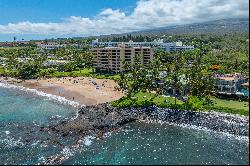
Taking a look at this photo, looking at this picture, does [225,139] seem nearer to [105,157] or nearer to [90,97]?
[105,157]

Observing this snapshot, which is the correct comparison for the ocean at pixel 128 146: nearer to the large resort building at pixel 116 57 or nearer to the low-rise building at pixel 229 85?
the low-rise building at pixel 229 85

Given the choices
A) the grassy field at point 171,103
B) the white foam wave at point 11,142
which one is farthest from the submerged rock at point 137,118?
the white foam wave at point 11,142

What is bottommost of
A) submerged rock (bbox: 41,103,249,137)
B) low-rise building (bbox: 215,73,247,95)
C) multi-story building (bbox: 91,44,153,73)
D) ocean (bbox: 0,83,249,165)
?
ocean (bbox: 0,83,249,165)

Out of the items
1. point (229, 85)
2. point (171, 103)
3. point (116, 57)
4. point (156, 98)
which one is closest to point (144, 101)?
point (156, 98)

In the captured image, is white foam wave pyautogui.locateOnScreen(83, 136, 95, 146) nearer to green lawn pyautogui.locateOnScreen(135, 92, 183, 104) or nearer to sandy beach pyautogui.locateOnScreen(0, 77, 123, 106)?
green lawn pyautogui.locateOnScreen(135, 92, 183, 104)

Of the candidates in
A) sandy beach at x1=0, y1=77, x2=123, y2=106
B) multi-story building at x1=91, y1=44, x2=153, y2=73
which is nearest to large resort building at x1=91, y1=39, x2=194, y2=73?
multi-story building at x1=91, y1=44, x2=153, y2=73

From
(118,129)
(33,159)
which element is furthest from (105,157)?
(118,129)

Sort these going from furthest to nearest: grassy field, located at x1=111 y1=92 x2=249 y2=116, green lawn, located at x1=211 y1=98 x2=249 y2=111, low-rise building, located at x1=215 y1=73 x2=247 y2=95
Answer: low-rise building, located at x1=215 y1=73 x2=247 y2=95, green lawn, located at x1=211 y1=98 x2=249 y2=111, grassy field, located at x1=111 y1=92 x2=249 y2=116

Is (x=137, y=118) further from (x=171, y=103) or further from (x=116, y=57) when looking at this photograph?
(x=116, y=57)
